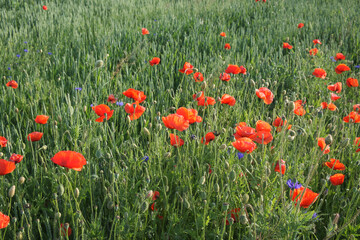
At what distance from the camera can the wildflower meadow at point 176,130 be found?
138cm

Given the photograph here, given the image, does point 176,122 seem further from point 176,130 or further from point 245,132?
point 176,130

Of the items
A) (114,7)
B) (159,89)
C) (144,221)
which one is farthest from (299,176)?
(114,7)

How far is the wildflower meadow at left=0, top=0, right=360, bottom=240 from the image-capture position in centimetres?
138

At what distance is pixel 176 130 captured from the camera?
2.02 metres

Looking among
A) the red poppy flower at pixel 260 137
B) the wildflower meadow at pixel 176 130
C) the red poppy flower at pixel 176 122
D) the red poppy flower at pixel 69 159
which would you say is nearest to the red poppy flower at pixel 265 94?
the wildflower meadow at pixel 176 130

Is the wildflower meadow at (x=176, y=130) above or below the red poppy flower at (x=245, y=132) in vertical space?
below

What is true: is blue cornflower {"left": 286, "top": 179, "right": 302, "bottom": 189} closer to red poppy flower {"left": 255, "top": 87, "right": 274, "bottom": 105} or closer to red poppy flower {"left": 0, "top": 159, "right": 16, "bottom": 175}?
red poppy flower {"left": 255, "top": 87, "right": 274, "bottom": 105}

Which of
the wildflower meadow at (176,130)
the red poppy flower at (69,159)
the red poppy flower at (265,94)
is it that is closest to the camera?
the red poppy flower at (69,159)

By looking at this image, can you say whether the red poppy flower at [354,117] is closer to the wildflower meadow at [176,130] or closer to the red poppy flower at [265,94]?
the wildflower meadow at [176,130]

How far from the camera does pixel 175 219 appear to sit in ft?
4.60

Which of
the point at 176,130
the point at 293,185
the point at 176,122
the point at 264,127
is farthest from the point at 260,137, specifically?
the point at 176,130

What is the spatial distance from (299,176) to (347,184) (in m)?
0.49

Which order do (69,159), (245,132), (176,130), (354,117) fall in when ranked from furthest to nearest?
1. (176,130)
2. (354,117)
3. (245,132)
4. (69,159)

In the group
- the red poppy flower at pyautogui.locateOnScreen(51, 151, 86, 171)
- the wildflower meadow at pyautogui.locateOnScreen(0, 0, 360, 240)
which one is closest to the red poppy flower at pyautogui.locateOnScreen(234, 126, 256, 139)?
the wildflower meadow at pyautogui.locateOnScreen(0, 0, 360, 240)
